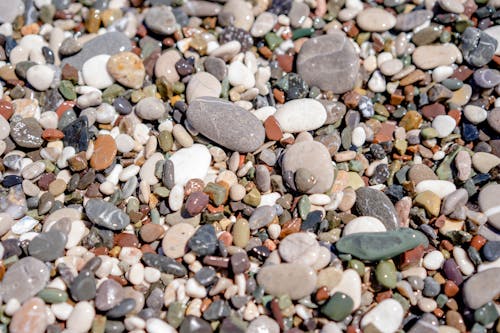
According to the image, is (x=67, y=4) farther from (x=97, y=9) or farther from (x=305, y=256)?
(x=305, y=256)

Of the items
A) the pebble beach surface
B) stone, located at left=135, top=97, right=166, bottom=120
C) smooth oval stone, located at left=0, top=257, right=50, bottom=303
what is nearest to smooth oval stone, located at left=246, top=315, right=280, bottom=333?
the pebble beach surface

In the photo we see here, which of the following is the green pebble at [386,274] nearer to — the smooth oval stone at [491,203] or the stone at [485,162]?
the smooth oval stone at [491,203]

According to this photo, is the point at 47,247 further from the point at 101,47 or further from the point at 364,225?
the point at 364,225

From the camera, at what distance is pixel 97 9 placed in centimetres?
298

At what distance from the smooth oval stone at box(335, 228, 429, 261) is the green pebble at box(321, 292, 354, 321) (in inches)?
7.4

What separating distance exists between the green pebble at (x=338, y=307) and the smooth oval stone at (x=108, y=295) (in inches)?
30.9

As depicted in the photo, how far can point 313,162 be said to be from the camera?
2406 mm

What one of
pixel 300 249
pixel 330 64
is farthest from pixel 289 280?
pixel 330 64

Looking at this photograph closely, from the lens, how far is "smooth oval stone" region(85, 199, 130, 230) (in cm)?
230

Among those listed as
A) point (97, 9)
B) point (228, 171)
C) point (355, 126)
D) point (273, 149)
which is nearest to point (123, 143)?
point (228, 171)

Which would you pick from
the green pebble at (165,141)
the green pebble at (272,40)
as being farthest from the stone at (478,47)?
the green pebble at (165,141)

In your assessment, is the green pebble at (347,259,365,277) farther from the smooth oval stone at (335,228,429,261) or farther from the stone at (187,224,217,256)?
the stone at (187,224,217,256)

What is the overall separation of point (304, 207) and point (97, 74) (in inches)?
47.3

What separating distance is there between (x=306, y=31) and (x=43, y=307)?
181 centimetres
